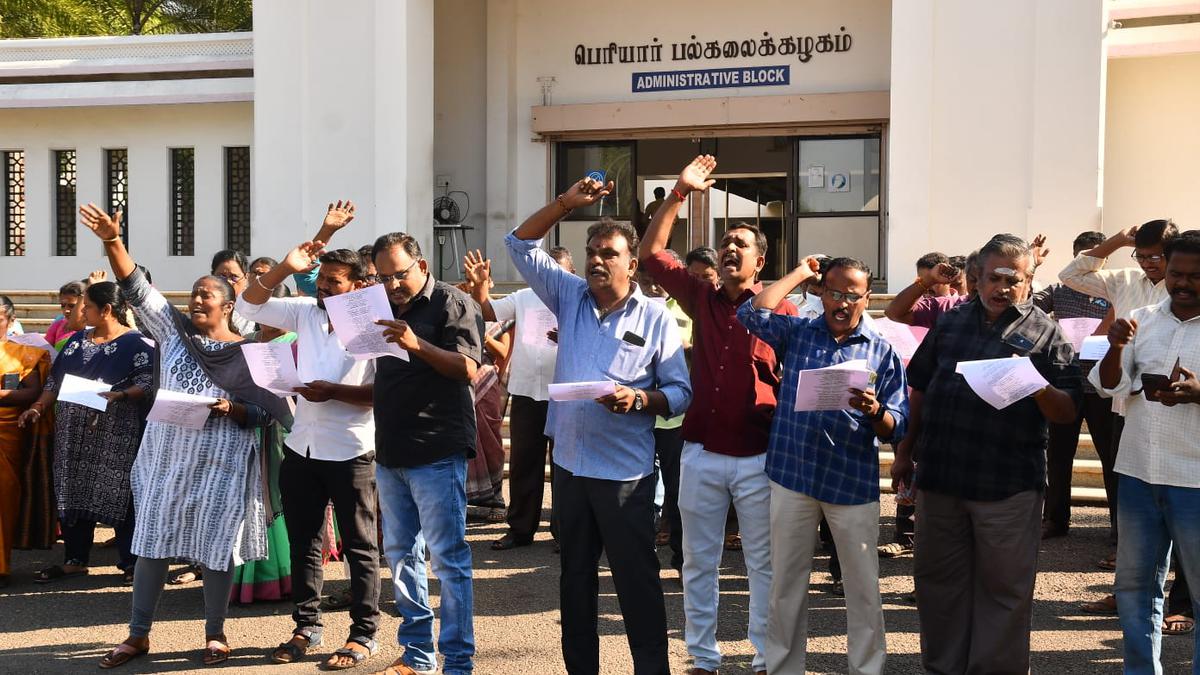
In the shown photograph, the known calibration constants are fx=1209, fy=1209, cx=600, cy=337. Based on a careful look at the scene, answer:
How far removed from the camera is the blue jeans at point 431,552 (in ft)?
18.1

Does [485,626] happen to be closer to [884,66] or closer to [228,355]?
[228,355]

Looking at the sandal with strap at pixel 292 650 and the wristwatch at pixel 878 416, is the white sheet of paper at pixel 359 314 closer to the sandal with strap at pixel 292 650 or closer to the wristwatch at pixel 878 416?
the sandal with strap at pixel 292 650

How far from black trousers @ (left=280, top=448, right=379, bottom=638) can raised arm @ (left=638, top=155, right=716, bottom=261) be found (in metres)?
1.81

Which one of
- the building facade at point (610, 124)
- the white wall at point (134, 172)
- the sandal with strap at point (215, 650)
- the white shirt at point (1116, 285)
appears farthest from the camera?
the white wall at point (134, 172)

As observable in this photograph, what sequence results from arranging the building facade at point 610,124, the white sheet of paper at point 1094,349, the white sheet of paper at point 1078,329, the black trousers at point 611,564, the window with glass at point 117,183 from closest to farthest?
the black trousers at point 611,564, the white sheet of paper at point 1094,349, the white sheet of paper at point 1078,329, the building facade at point 610,124, the window with glass at point 117,183

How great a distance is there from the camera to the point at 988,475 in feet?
16.2

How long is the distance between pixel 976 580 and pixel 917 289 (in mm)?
2419

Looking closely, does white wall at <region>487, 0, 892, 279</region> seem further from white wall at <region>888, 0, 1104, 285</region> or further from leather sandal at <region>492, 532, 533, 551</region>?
leather sandal at <region>492, 532, 533, 551</region>

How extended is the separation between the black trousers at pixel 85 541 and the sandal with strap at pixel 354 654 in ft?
8.26

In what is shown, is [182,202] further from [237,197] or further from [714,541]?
[714,541]

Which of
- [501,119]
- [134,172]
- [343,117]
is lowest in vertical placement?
[134,172]

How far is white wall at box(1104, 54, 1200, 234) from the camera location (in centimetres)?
1502

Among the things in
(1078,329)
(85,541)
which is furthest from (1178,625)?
(85,541)

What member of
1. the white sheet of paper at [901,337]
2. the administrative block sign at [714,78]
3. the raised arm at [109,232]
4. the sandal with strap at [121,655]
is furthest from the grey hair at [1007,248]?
the administrative block sign at [714,78]
